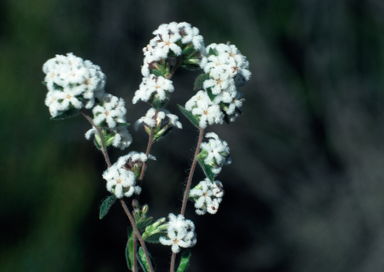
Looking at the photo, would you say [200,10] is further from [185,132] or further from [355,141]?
[355,141]

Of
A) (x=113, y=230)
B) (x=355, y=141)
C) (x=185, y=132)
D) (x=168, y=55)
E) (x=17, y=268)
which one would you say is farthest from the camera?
(x=355, y=141)

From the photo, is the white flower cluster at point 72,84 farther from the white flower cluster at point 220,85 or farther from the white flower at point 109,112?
the white flower cluster at point 220,85

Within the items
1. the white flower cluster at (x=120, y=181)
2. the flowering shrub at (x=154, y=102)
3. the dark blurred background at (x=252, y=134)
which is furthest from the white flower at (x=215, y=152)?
the dark blurred background at (x=252, y=134)

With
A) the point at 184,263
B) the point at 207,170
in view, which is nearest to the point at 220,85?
the point at 207,170

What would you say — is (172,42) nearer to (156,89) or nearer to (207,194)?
(156,89)

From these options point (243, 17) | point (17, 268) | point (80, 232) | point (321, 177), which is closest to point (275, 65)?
point (243, 17)

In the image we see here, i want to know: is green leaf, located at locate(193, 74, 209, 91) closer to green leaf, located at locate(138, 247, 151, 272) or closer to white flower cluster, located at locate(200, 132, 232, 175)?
white flower cluster, located at locate(200, 132, 232, 175)

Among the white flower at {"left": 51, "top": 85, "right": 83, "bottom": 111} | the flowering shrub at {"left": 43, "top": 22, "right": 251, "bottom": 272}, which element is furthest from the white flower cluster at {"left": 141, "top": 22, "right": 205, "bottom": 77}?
the white flower at {"left": 51, "top": 85, "right": 83, "bottom": 111}
